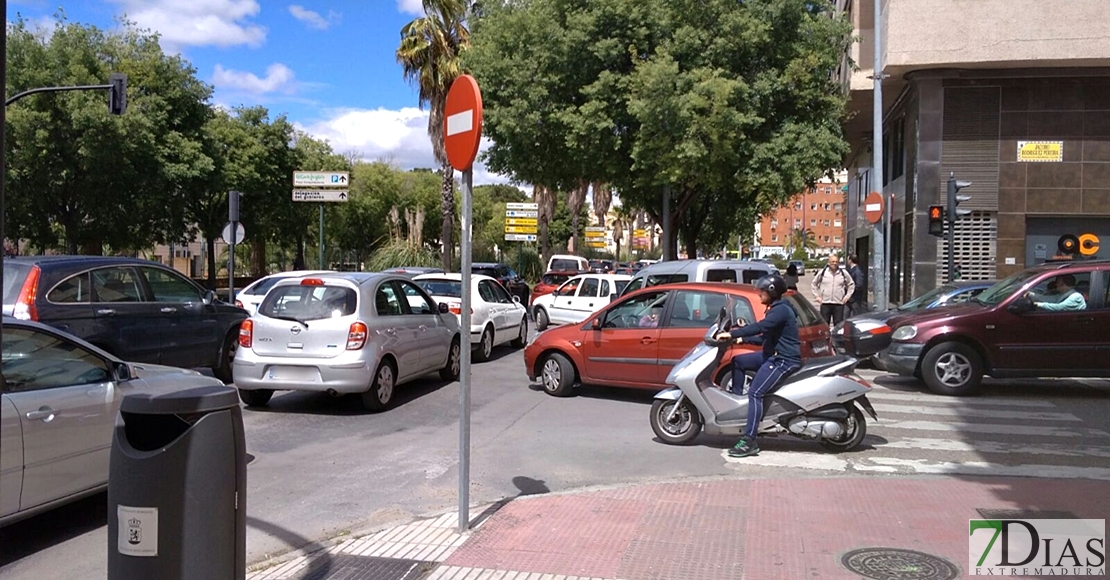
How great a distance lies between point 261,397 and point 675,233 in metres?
18.3

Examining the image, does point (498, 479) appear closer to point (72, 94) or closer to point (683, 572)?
point (683, 572)

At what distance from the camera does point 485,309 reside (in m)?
15.1

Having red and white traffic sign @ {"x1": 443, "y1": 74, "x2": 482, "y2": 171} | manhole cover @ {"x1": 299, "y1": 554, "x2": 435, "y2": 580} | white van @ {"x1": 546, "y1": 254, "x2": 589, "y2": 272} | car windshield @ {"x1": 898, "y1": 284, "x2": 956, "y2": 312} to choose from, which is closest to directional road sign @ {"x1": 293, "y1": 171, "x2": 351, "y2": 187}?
white van @ {"x1": 546, "y1": 254, "x2": 589, "y2": 272}

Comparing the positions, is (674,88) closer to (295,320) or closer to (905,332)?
(905,332)

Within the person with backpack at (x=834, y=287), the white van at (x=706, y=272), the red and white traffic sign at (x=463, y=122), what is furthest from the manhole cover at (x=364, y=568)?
the person with backpack at (x=834, y=287)

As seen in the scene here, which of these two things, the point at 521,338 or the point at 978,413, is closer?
the point at 978,413

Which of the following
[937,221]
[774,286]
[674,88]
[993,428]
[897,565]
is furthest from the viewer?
[674,88]

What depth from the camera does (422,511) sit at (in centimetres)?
636

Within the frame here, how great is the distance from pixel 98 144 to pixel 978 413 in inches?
1010

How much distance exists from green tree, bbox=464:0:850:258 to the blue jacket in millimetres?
12647

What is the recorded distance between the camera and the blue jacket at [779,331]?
25.1 feet

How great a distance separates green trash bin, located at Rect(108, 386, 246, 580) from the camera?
358 centimetres

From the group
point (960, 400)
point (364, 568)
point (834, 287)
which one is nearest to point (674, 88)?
point (834, 287)

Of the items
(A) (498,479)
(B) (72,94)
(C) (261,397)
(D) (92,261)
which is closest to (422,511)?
(A) (498,479)
